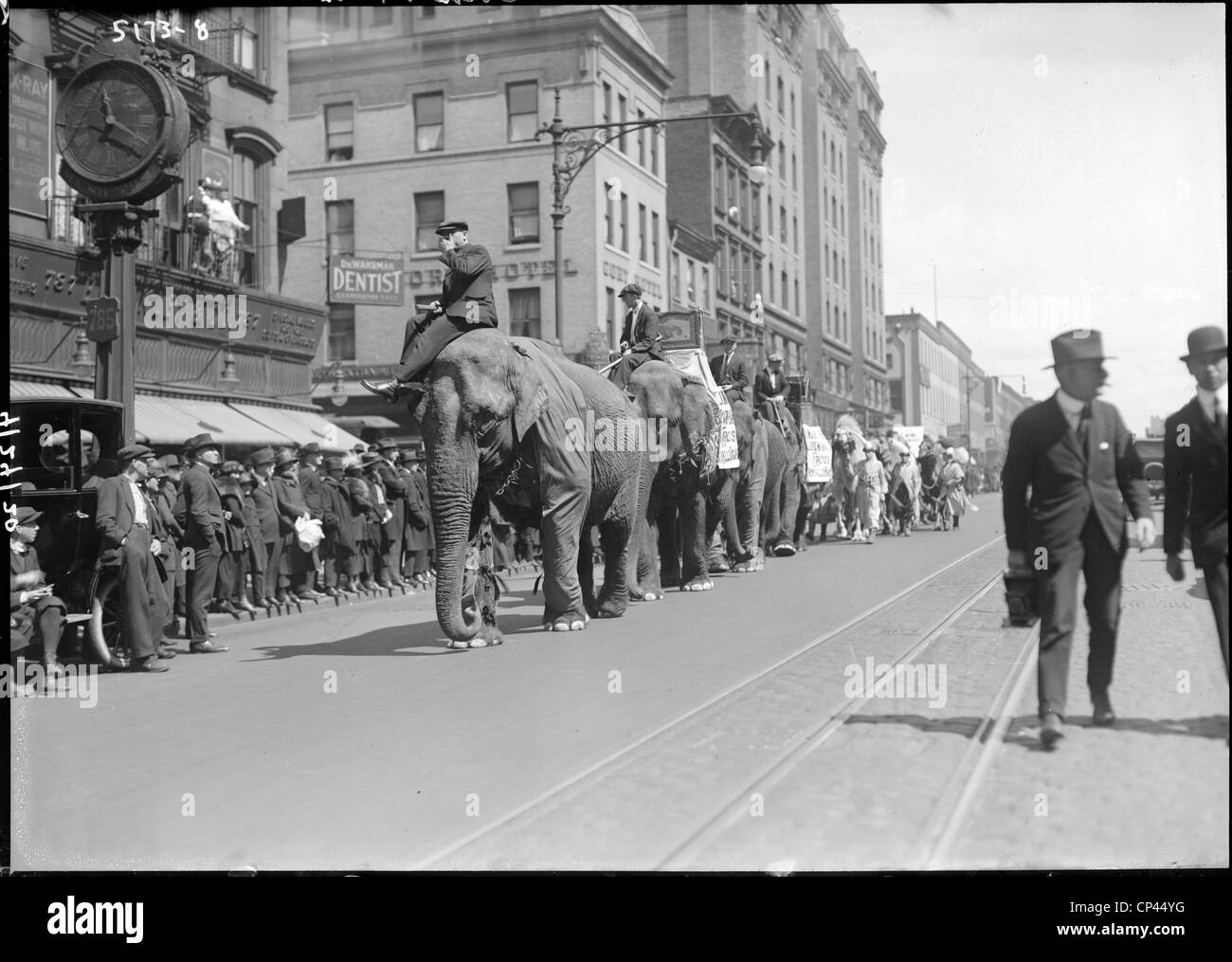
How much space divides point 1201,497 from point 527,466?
660cm

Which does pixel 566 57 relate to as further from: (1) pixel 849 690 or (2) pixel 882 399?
(1) pixel 849 690

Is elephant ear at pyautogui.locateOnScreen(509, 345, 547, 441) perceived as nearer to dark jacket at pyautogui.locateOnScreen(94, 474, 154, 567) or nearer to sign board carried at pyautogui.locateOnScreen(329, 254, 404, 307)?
dark jacket at pyautogui.locateOnScreen(94, 474, 154, 567)

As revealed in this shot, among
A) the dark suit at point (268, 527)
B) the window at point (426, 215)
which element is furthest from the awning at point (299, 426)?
the dark suit at point (268, 527)

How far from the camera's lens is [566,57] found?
95.8ft

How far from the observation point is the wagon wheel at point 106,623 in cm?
1084

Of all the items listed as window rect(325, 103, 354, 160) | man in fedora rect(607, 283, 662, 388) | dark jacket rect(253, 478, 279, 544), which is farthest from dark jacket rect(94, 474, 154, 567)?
window rect(325, 103, 354, 160)

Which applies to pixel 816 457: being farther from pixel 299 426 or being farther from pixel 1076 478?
pixel 1076 478

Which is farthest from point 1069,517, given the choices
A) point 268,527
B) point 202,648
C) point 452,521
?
point 268,527

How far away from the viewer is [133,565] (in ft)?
35.4

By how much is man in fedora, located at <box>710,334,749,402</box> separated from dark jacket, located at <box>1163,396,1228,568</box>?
42.7 ft

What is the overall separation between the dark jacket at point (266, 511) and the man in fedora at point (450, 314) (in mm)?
5297

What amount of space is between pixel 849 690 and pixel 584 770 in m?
2.11

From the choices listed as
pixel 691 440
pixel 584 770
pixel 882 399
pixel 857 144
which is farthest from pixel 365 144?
pixel 584 770

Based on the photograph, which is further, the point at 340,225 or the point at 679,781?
the point at 340,225
